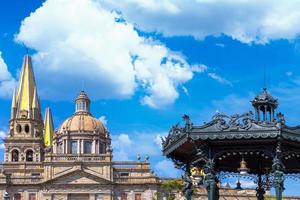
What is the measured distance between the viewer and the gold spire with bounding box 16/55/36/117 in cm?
9019

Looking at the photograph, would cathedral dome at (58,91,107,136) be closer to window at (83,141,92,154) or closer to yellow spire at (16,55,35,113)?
window at (83,141,92,154)

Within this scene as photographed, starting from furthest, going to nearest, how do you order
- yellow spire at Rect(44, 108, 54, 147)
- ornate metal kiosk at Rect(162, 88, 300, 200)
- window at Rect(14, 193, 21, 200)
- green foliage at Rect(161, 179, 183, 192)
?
yellow spire at Rect(44, 108, 54, 147)
window at Rect(14, 193, 21, 200)
green foliage at Rect(161, 179, 183, 192)
ornate metal kiosk at Rect(162, 88, 300, 200)

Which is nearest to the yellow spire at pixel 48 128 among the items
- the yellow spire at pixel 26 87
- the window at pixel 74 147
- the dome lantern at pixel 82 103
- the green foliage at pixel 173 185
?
the yellow spire at pixel 26 87

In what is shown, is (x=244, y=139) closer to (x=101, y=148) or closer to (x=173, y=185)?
(x=173, y=185)

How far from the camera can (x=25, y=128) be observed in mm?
88812

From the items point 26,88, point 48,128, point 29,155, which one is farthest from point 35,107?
point 48,128

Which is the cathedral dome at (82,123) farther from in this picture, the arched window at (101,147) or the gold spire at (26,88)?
the gold spire at (26,88)

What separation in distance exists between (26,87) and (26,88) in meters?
0.19

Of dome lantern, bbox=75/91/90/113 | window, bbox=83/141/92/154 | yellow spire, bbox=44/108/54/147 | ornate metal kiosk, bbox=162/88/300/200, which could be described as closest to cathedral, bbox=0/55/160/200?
window, bbox=83/141/92/154

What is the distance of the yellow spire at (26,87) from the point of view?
90.2 m

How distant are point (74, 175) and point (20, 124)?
537 inches

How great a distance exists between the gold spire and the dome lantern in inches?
249

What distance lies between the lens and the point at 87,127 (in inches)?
3359

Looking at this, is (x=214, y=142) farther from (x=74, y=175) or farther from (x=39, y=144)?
(x=39, y=144)
